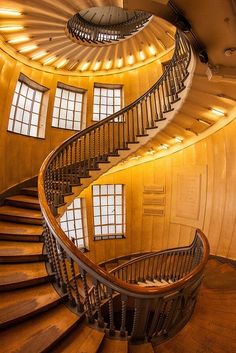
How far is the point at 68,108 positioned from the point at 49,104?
68 cm

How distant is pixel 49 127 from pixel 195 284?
200 inches

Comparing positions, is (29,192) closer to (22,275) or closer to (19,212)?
(19,212)

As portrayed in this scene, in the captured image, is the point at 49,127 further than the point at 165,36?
Yes

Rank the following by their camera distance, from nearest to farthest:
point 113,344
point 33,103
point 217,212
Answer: point 113,344 < point 217,212 < point 33,103

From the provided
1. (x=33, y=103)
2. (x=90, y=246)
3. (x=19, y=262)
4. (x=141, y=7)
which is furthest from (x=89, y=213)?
(x=141, y=7)

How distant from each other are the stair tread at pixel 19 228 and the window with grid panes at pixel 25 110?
8.87 feet

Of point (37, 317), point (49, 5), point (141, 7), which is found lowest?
point (37, 317)

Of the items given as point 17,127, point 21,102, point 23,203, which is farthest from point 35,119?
point 23,203

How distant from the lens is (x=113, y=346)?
7.33ft

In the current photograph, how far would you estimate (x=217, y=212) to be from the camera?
17.4 ft

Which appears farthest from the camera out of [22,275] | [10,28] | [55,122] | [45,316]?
[55,122]

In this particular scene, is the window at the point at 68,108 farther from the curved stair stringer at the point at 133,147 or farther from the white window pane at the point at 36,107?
the curved stair stringer at the point at 133,147

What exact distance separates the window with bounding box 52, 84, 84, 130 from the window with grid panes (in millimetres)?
550

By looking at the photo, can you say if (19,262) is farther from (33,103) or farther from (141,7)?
(33,103)
